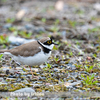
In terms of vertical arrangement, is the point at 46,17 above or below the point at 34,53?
below

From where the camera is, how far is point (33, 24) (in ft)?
35.2

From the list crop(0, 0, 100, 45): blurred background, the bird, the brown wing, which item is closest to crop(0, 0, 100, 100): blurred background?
crop(0, 0, 100, 45): blurred background

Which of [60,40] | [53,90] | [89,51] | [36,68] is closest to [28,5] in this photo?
[60,40]

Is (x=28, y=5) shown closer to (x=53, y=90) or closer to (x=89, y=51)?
(x=89, y=51)

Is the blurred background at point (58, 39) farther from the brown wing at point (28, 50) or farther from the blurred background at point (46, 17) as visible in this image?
the brown wing at point (28, 50)

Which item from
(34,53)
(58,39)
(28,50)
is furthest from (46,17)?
(34,53)

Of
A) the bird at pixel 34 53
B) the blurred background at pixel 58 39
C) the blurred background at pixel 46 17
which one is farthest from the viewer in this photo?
the blurred background at pixel 46 17

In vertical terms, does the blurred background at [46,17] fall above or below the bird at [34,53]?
below

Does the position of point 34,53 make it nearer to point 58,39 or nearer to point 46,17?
point 58,39

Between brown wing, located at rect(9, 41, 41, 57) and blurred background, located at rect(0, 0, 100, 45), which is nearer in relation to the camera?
brown wing, located at rect(9, 41, 41, 57)

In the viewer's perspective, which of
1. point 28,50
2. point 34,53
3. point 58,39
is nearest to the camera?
point 34,53

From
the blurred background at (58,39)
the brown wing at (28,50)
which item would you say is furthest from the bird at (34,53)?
the blurred background at (58,39)

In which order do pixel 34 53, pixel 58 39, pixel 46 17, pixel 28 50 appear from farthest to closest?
pixel 46 17
pixel 58 39
pixel 28 50
pixel 34 53

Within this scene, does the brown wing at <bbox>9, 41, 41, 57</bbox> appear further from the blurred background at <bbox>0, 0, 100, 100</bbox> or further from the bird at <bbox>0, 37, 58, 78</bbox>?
the blurred background at <bbox>0, 0, 100, 100</bbox>
